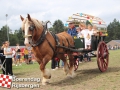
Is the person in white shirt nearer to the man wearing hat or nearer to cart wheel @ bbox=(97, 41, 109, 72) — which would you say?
the man wearing hat

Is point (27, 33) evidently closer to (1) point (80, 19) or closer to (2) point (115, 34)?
(1) point (80, 19)

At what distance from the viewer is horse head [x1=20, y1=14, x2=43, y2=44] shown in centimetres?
668

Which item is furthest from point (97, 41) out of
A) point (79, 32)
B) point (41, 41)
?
point (41, 41)

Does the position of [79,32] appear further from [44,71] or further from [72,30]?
[44,71]

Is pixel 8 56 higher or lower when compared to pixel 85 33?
lower

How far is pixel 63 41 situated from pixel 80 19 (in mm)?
1994

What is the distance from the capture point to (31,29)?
6.79 meters

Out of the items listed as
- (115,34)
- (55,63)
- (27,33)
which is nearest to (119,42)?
(115,34)

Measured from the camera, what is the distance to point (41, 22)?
24.8ft

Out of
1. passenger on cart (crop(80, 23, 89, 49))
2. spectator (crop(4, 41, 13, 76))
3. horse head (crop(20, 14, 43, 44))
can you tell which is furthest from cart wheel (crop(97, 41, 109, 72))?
spectator (crop(4, 41, 13, 76))

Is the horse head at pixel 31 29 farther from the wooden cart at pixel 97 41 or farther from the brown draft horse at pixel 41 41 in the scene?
the wooden cart at pixel 97 41

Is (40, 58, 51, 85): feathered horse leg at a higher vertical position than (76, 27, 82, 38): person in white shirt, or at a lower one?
lower

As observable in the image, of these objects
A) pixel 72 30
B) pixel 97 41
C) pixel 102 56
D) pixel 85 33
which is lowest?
pixel 102 56

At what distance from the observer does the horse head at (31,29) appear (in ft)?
21.9
